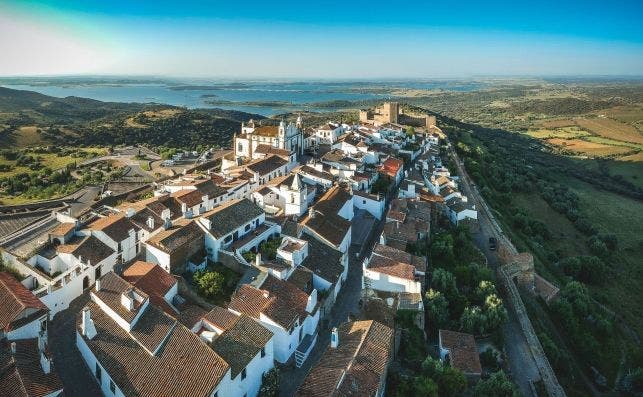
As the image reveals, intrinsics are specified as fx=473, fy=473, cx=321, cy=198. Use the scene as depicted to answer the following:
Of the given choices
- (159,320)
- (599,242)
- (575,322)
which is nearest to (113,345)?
(159,320)

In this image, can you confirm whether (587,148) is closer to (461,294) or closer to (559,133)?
(559,133)

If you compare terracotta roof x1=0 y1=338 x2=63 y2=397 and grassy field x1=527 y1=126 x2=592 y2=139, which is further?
grassy field x1=527 y1=126 x2=592 y2=139

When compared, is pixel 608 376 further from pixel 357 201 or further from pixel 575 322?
pixel 357 201

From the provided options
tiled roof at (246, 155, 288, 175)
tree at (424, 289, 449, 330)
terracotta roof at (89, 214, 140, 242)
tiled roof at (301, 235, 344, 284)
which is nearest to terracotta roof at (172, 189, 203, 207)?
terracotta roof at (89, 214, 140, 242)

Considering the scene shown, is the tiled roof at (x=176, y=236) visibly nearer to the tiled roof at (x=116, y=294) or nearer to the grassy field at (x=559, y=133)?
the tiled roof at (x=116, y=294)

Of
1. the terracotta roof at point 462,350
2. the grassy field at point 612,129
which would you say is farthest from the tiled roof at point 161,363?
the grassy field at point 612,129

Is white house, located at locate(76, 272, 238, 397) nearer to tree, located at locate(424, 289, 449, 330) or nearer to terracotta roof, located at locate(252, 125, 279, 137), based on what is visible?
tree, located at locate(424, 289, 449, 330)
